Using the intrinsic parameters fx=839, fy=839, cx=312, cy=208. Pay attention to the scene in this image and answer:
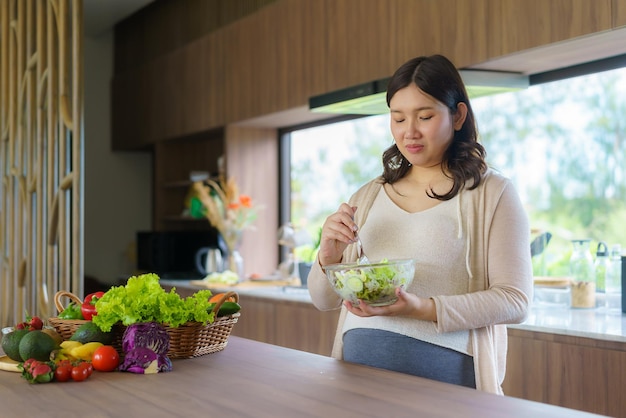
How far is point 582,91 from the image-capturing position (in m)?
3.28

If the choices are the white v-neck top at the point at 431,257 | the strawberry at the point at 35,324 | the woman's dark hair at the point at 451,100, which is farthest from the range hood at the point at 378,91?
the strawberry at the point at 35,324

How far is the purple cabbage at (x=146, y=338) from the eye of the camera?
170 cm

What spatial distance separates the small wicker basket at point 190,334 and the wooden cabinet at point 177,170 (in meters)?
3.77

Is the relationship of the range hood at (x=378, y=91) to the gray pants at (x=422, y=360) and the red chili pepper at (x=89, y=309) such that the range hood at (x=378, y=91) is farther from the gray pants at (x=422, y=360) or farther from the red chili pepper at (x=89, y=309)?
the red chili pepper at (x=89, y=309)

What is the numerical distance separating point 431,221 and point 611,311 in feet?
4.36

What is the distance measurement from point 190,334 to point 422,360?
506 mm

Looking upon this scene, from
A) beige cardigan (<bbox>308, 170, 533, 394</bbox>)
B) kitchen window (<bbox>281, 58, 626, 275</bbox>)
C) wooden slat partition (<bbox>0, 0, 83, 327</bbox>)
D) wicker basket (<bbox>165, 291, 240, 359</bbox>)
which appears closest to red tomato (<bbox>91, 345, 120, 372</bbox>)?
wicker basket (<bbox>165, 291, 240, 359</bbox>)

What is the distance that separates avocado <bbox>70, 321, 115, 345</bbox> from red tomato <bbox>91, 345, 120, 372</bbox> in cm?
7

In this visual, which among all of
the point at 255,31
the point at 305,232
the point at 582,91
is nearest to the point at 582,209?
the point at 582,91

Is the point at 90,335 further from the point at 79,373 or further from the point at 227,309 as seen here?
the point at 227,309

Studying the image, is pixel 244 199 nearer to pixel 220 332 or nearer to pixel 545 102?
pixel 545 102

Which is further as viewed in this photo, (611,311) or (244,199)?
(244,199)

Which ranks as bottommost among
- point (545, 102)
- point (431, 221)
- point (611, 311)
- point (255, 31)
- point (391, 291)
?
point (611, 311)

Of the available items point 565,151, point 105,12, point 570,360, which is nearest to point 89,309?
point 570,360
